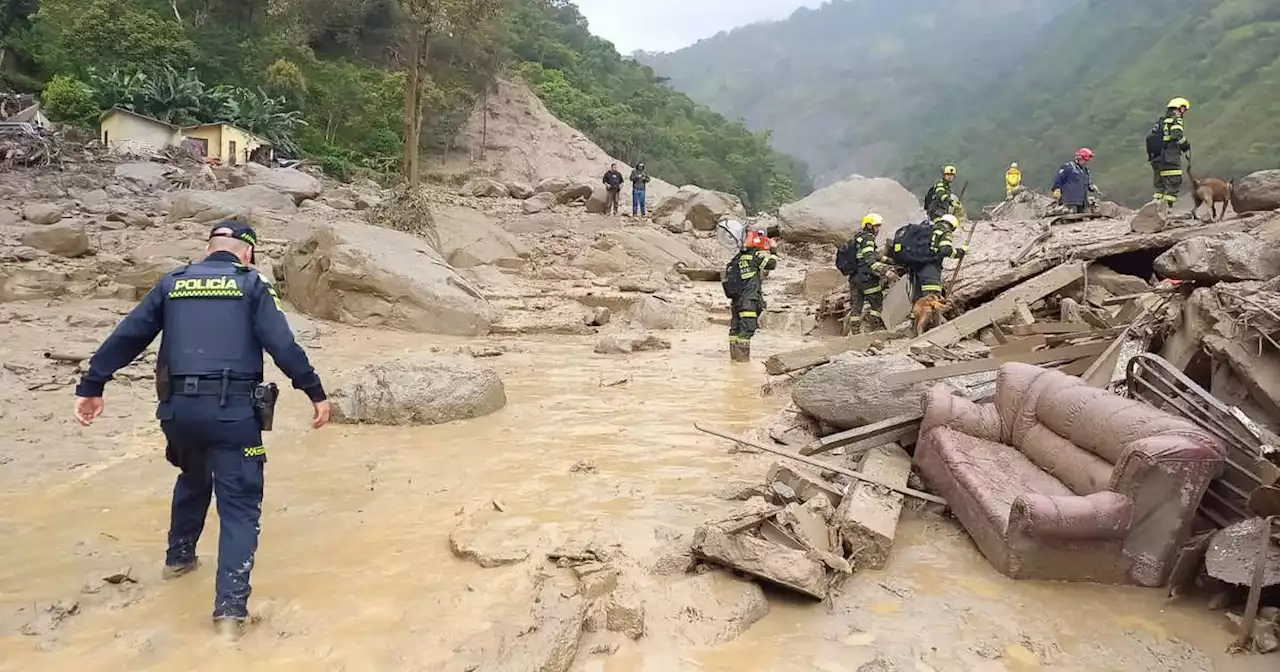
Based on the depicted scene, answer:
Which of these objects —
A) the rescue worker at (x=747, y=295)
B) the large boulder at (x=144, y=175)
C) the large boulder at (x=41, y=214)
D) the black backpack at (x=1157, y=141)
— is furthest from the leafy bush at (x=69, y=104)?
the black backpack at (x=1157, y=141)

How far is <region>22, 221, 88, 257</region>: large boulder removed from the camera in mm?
10398

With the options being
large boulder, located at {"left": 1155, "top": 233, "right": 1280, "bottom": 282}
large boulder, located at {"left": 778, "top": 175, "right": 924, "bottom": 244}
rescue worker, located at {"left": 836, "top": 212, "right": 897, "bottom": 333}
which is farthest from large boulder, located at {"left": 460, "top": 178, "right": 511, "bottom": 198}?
large boulder, located at {"left": 1155, "top": 233, "right": 1280, "bottom": 282}

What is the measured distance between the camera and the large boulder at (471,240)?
49.2 ft

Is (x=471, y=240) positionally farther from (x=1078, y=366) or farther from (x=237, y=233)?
(x=237, y=233)

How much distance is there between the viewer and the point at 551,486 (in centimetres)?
476

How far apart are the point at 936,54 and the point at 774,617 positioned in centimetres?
16399

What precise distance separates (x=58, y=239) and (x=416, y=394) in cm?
730

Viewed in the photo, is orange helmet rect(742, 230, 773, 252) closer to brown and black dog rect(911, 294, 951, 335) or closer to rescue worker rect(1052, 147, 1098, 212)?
brown and black dog rect(911, 294, 951, 335)

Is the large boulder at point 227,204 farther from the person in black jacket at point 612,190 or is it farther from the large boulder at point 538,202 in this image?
the person in black jacket at point 612,190

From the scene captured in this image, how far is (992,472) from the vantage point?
13.7 feet

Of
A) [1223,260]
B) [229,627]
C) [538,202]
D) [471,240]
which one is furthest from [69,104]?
[1223,260]

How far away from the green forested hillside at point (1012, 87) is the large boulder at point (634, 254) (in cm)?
3402

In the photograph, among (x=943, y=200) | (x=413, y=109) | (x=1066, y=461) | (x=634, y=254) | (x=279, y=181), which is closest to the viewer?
(x=1066, y=461)

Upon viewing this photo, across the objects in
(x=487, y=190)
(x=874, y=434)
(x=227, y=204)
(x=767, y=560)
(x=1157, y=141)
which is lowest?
(x=767, y=560)
